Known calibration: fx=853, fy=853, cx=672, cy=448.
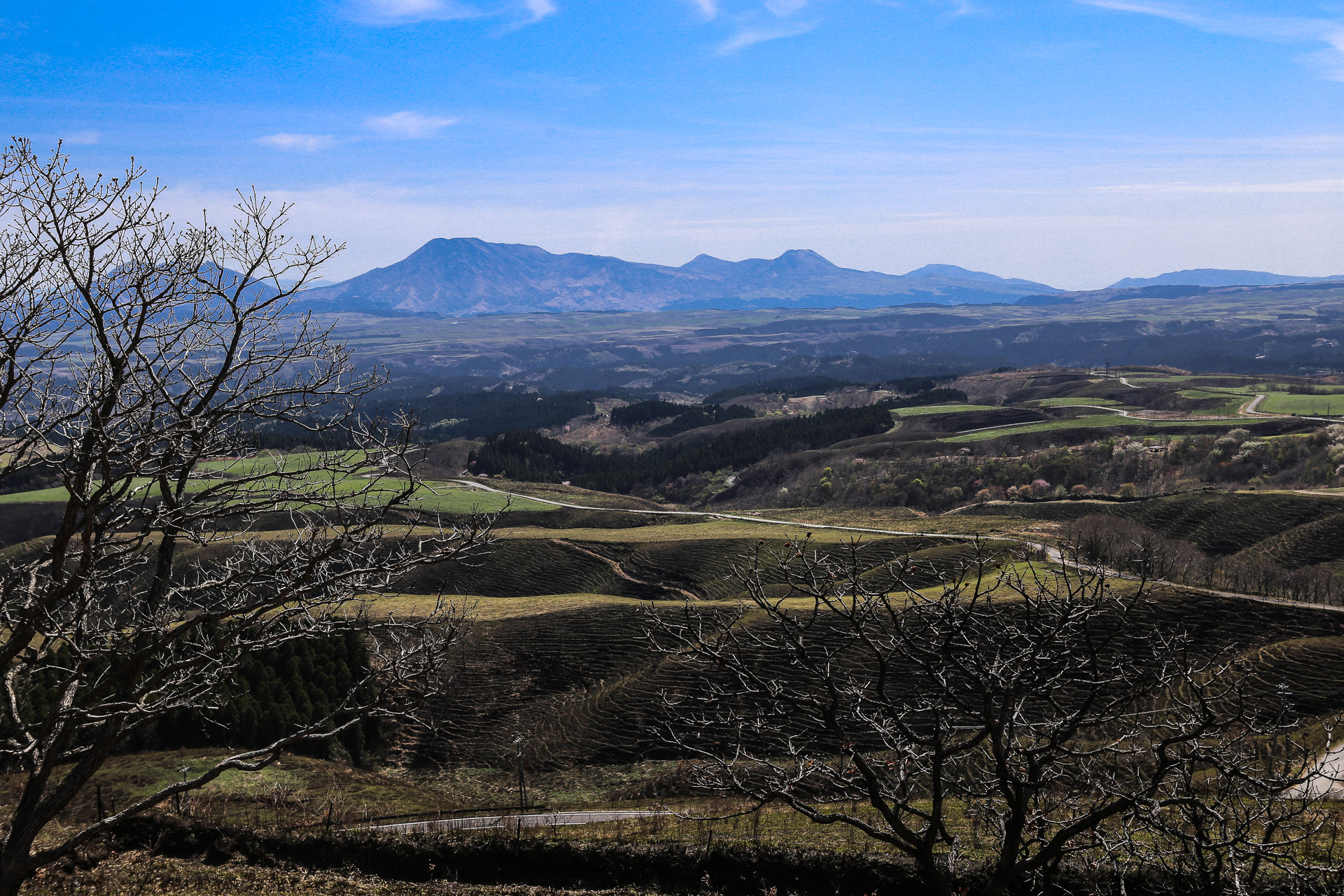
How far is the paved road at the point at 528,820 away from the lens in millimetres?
25247

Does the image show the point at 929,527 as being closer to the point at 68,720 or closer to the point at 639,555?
the point at 639,555

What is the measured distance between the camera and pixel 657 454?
15675 centimetres

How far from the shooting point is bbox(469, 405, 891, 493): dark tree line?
443 feet

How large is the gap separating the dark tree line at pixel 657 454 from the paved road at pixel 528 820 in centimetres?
9906

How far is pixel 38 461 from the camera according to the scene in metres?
11.9

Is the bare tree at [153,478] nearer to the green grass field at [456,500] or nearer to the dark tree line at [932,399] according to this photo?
the green grass field at [456,500]

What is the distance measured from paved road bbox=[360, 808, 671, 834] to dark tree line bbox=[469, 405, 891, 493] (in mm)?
99064

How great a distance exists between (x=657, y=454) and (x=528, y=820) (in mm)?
127716

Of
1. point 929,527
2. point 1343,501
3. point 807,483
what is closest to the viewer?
point 1343,501

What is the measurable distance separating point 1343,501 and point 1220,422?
43028mm

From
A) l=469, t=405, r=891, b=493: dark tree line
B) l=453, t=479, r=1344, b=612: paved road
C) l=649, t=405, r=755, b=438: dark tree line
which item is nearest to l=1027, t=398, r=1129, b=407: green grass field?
l=469, t=405, r=891, b=493: dark tree line

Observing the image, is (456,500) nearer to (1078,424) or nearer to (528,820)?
(528,820)

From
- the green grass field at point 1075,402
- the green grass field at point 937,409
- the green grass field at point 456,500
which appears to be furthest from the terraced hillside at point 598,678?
the green grass field at point 1075,402

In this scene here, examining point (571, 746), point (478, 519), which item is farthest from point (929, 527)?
point (478, 519)
